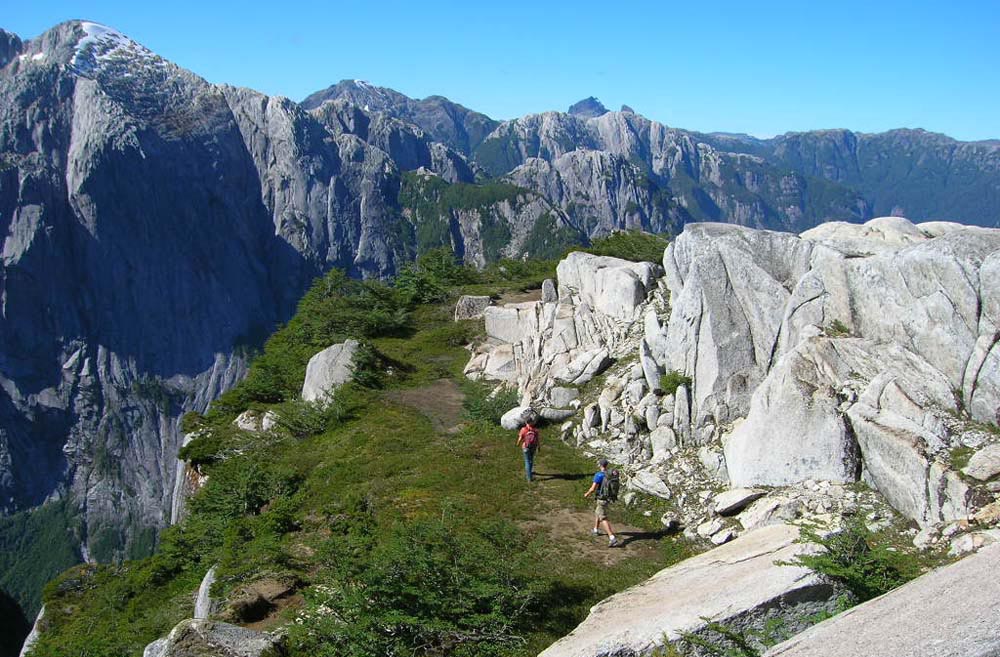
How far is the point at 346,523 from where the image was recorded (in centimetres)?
1988

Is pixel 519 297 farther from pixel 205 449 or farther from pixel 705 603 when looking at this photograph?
pixel 705 603

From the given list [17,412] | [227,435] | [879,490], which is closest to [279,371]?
[227,435]

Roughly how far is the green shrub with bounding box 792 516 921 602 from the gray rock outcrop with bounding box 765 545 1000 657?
132 centimetres

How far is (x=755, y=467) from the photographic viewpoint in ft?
60.7

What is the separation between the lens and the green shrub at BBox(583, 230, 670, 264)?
42.9 m

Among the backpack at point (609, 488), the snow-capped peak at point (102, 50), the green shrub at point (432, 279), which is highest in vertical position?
the snow-capped peak at point (102, 50)

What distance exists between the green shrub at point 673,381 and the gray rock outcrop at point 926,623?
512 inches

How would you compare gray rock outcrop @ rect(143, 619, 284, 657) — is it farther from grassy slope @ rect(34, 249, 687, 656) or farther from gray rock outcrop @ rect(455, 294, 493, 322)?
gray rock outcrop @ rect(455, 294, 493, 322)

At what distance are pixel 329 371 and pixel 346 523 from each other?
17.1m

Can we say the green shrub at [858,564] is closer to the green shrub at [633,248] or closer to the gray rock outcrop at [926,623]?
the gray rock outcrop at [926,623]

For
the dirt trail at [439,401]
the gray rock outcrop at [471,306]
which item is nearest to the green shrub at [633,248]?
the gray rock outcrop at [471,306]

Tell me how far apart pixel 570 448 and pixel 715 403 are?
19.2 feet

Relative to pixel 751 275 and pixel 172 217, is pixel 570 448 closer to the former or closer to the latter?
pixel 751 275

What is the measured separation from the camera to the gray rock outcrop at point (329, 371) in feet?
115
